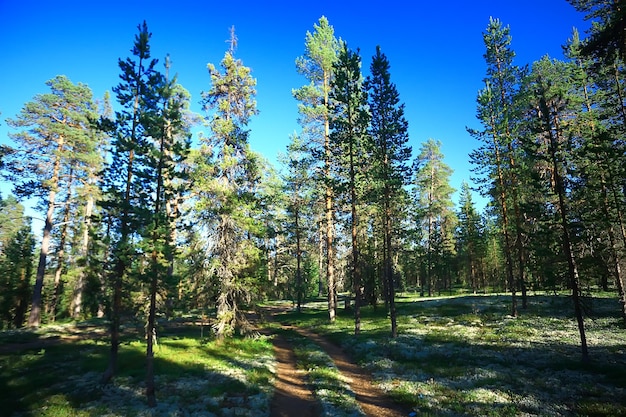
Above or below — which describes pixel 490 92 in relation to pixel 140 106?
above

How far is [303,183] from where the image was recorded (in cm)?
3316

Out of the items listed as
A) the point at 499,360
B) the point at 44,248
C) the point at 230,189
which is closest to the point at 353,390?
the point at 499,360

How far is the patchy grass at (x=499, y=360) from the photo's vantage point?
1112cm

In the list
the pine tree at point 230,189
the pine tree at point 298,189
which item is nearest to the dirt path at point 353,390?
the pine tree at point 230,189

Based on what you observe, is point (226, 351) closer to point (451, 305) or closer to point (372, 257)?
point (372, 257)

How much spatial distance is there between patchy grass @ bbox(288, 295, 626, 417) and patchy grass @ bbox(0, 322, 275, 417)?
595cm

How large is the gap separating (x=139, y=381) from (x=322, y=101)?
27.6 meters

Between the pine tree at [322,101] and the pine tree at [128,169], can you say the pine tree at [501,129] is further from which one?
the pine tree at [128,169]

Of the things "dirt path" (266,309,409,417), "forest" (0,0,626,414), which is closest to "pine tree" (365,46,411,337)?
"forest" (0,0,626,414)

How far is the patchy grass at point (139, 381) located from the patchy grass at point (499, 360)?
19.5 ft

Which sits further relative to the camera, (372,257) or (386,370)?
(372,257)

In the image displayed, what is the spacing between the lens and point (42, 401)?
12586mm

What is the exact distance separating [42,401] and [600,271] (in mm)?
27466

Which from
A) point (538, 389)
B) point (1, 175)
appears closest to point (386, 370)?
point (538, 389)
